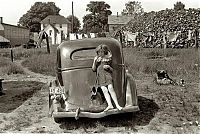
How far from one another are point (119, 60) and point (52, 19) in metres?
74.9

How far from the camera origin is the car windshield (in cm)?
695

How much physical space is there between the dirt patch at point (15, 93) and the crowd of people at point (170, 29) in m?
13.6

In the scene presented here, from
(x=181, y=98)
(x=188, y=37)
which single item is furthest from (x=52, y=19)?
(x=181, y=98)

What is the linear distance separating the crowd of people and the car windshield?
1612 centimetres

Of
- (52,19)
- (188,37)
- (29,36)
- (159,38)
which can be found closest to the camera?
(188,37)

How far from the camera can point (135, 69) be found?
1366 centimetres

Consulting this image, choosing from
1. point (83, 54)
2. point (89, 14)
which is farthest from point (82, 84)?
point (89, 14)

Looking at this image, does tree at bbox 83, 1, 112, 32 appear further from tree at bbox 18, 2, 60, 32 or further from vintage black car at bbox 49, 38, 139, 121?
vintage black car at bbox 49, 38, 139, 121

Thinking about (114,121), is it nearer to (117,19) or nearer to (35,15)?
(117,19)

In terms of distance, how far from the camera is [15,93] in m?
10.0

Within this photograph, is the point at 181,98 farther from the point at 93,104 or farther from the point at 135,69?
the point at 135,69

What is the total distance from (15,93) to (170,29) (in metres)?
19.3

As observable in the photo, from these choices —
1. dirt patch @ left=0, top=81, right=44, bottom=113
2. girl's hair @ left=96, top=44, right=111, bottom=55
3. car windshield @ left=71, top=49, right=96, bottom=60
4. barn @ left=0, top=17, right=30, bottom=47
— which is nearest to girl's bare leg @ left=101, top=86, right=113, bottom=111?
girl's hair @ left=96, top=44, right=111, bottom=55

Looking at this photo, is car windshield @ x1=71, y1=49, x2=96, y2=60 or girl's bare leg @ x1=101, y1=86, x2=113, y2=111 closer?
girl's bare leg @ x1=101, y1=86, x2=113, y2=111
